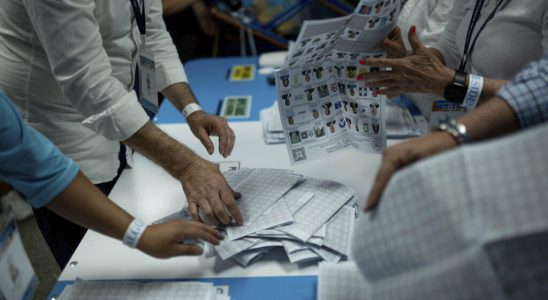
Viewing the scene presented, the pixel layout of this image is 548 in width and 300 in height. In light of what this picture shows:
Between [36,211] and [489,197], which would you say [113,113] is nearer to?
[36,211]

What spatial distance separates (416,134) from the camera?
149 centimetres

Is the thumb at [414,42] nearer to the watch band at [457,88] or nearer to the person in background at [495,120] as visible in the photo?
the watch band at [457,88]

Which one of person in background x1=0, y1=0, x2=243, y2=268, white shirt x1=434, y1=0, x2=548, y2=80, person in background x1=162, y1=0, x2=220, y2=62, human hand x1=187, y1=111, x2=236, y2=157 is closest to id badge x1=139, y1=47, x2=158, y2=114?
person in background x1=0, y1=0, x2=243, y2=268

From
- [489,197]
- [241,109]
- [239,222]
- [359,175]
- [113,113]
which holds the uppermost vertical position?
[489,197]

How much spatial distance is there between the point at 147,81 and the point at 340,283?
85 cm

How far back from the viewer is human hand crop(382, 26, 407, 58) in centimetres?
118

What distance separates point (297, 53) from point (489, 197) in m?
0.64

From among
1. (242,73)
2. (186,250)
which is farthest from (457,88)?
(242,73)

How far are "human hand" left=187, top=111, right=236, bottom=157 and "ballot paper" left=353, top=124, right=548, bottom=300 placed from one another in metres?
0.76

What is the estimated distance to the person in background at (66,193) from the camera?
0.77 metres

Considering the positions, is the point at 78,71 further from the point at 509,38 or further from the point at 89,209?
the point at 509,38

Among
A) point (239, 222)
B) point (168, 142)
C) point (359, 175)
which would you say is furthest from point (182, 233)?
point (359, 175)

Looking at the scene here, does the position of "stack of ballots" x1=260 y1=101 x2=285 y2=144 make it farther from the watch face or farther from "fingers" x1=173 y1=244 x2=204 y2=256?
"fingers" x1=173 y1=244 x2=204 y2=256

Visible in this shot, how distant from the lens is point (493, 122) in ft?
2.53
